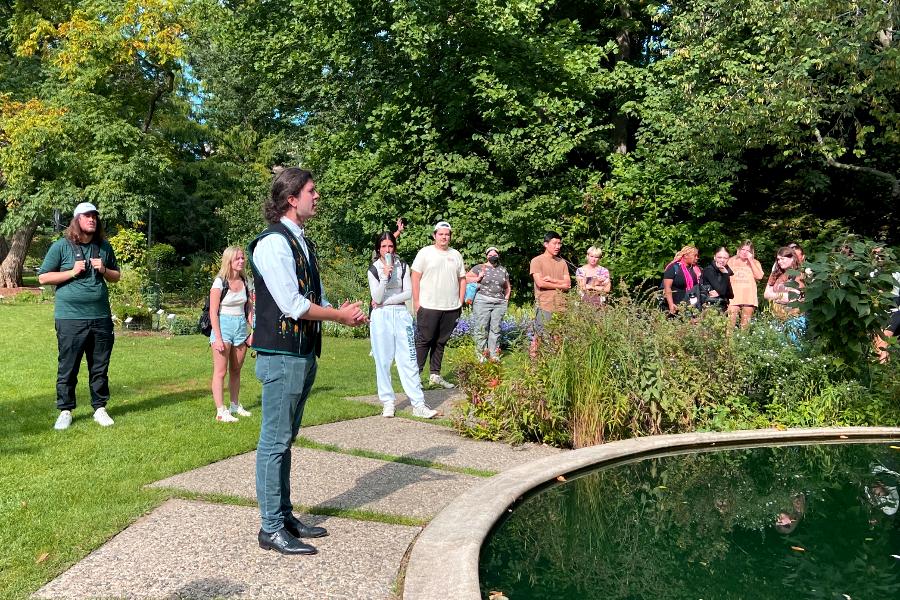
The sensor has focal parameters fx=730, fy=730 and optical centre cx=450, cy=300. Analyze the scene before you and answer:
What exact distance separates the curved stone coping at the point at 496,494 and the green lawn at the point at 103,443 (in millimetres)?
1724

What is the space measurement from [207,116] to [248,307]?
126ft

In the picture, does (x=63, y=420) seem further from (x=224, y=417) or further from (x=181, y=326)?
(x=181, y=326)

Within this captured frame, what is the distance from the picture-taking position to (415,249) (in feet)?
59.1

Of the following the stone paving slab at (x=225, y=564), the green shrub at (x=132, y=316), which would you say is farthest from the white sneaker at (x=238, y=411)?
the green shrub at (x=132, y=316)

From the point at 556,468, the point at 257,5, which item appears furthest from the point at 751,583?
the point at 257,5

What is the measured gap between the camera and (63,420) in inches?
261

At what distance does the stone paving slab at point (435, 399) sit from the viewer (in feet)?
26.5

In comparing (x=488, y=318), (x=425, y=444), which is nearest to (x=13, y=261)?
(x=488, y=318)

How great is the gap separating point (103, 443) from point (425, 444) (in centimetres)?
267

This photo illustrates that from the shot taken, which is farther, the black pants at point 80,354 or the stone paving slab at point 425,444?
the black pants at point 80,354

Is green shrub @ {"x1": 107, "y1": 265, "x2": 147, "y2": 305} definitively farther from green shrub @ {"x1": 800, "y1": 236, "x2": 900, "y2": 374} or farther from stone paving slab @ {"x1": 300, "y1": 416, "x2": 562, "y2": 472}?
green shrub @ {"x1": 800, "y1": 236, "x2": 900, "y2": 374}

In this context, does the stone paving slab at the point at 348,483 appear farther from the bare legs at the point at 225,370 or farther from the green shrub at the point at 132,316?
the green shrub at the point at 132,316

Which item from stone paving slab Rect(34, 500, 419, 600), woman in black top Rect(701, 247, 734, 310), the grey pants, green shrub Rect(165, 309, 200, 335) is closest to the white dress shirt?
stone paving slab Rect(34, 500, 419, 600)

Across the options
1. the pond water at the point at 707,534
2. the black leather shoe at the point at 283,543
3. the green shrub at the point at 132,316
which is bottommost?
the pond water at the point at 707,534
